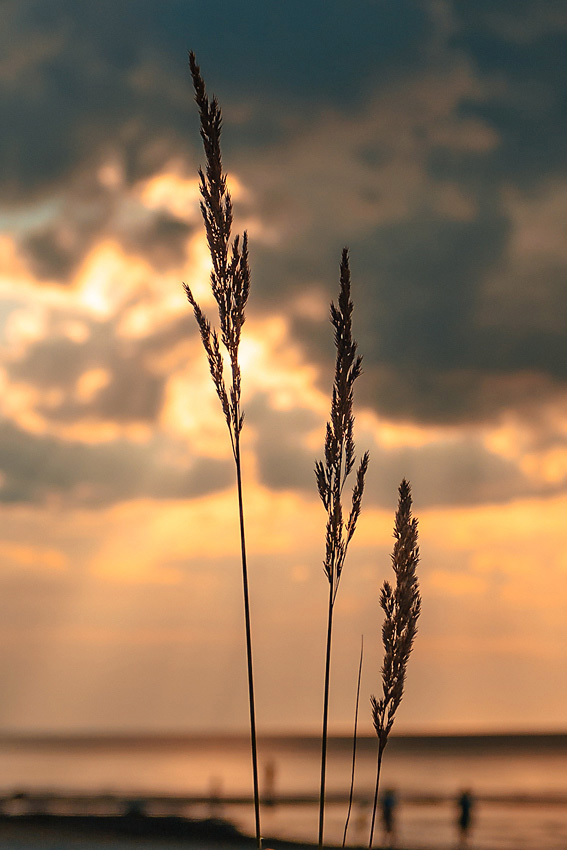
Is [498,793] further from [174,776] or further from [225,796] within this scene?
[174,776]

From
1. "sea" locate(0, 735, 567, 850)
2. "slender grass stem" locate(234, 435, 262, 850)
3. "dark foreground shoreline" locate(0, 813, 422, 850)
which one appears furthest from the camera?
"sea" locate(0, 735, 567, 850)

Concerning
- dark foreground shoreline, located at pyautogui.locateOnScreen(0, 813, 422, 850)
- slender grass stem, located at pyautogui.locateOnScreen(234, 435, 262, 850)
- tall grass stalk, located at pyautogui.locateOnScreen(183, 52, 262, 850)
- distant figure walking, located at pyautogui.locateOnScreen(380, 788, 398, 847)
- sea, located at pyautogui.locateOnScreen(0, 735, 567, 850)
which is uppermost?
tall grass stalk, located at pyautogui.locateOnScreen(183, 52, 262, 850)

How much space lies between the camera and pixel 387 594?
3377mm

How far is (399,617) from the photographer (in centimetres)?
334

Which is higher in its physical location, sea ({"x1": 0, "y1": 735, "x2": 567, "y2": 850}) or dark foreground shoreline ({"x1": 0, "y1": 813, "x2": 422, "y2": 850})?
dark foreground shoreline ({"x1": 0, "y1": 813, "x2": 422, "y2": 850})

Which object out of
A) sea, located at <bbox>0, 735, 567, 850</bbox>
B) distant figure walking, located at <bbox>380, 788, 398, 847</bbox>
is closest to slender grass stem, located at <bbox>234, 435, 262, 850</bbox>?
sea, located at <bbox>0, 735, 567, 850</bbox>

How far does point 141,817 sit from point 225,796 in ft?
49.2

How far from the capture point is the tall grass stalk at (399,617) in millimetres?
3275

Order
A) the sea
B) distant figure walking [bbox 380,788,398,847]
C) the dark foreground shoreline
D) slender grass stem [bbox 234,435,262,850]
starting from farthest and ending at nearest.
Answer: the sea < the dark foreground shoreline < distant figure walking [bbox 380,788,398,847] < slender grass stem [bbox 234,435,262,850]

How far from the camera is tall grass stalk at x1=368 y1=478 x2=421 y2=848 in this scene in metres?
3.28

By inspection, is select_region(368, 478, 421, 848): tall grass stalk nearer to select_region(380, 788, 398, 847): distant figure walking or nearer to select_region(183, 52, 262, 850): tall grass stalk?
select_region(183, 52, 262, 850): tall grass stalk

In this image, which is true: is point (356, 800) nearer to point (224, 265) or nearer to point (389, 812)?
point (389, 812)

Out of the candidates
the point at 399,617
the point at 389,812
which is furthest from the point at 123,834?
the point at 399,617

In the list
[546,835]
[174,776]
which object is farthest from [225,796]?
[174,776]
